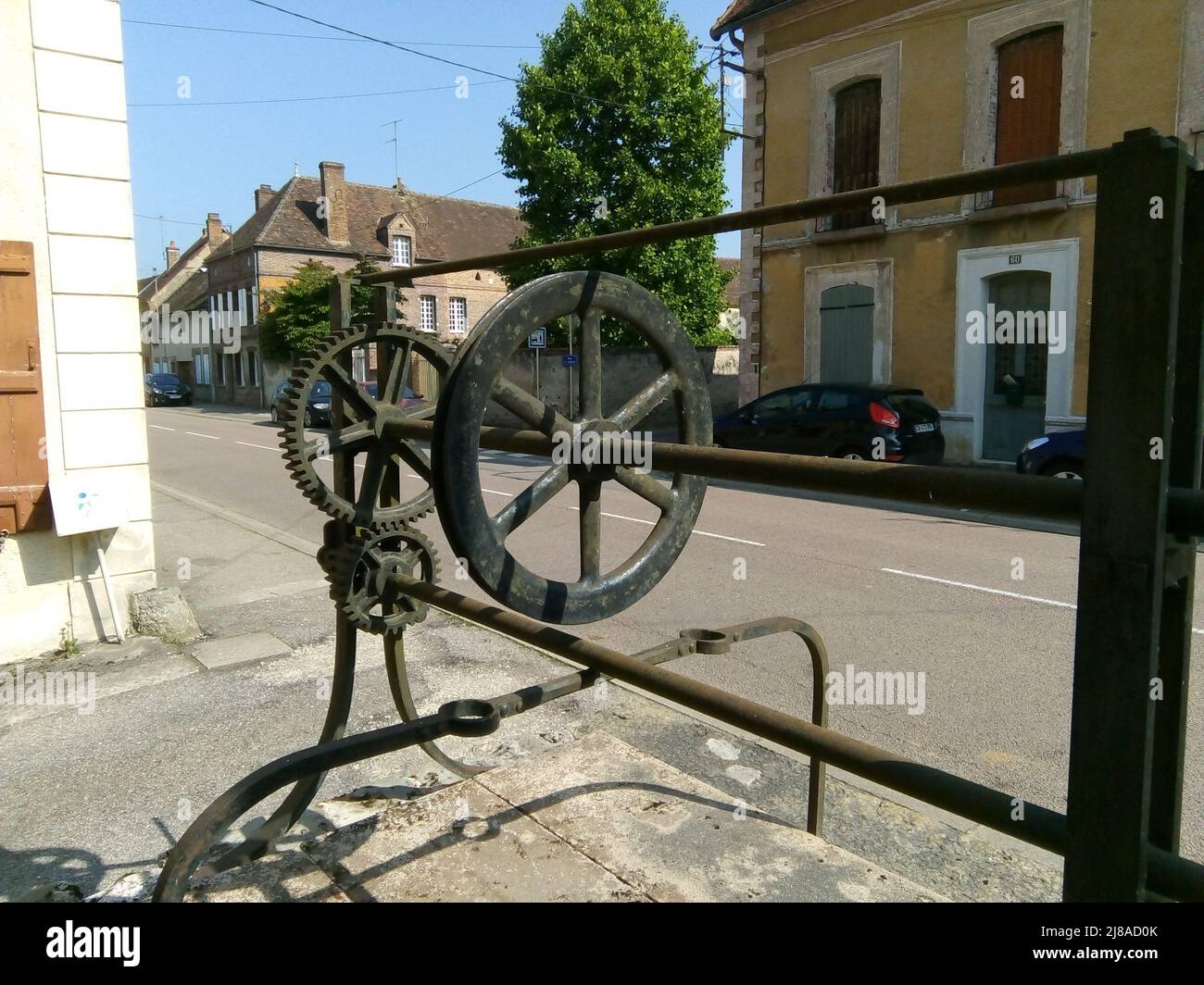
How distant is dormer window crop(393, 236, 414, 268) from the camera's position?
42844mm

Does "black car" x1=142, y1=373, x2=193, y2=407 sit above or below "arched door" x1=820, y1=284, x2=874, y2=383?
below

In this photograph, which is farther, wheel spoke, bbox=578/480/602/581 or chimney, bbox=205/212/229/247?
chimney, bbox=205/212/229/247

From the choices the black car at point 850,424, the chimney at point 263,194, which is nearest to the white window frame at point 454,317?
the chimney at point 263,194

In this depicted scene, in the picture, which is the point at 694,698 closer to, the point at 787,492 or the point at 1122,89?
the point at 787,492

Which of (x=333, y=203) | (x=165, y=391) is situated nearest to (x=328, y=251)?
(x=333, y=203)

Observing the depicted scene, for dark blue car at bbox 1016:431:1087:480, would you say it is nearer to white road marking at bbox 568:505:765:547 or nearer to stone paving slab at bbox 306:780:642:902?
white road marking at bbox 568:505:765:547

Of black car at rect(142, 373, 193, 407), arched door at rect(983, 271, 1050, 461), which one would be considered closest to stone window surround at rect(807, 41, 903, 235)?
arched door at rect(983, 271, 1050, 461)

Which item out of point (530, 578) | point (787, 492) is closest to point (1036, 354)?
point (787, 492)

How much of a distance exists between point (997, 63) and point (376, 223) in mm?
33306

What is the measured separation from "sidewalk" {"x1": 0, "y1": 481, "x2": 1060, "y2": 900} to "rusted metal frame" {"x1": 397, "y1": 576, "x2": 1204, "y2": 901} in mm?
1160

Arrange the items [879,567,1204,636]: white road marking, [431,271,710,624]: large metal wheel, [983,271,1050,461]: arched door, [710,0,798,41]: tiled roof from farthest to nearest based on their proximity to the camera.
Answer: [710,0,798,41]: tiled roof, [983,271,1050,461]: arched door, [879,567,1204,636]: white road marking, [431,271,710,624]: large metal wheel

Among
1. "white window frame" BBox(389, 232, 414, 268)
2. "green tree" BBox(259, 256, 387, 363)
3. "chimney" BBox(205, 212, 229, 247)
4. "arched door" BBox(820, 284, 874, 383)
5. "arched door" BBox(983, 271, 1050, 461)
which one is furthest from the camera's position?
"chimney" BBox(205, 212, 229, 247)

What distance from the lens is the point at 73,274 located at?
567cm

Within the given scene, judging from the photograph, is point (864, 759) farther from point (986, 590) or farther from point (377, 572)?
point (986, 590)
